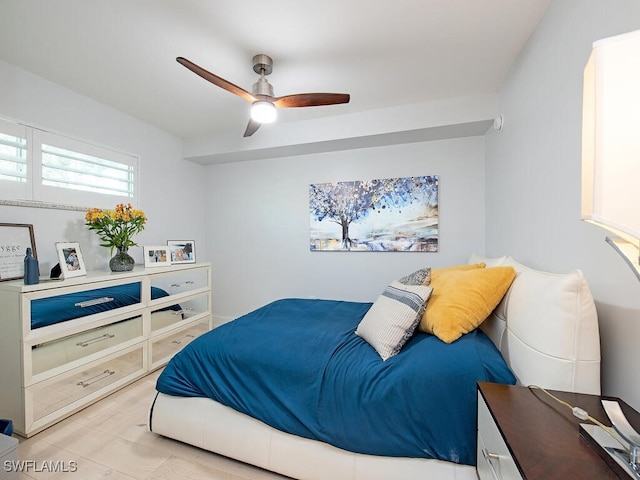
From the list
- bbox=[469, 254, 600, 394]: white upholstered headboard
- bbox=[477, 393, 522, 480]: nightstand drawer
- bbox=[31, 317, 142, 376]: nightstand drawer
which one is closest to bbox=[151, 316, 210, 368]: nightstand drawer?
bbox=[31, 317, 142, 376]: nightstand drawer

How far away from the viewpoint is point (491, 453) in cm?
94

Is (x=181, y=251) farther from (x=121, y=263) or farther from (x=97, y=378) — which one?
(x=97, y=378)

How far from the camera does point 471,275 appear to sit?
158 cm

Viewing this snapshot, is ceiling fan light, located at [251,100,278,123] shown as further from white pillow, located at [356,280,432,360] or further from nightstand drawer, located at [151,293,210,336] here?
nightstand drawer, located at [151,293,210,336]

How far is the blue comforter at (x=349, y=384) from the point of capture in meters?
1.20

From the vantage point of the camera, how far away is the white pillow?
1462 millimetres

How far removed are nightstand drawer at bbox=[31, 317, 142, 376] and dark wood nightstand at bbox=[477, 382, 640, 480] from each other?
8.03 feet

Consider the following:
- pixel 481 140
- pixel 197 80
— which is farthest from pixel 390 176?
pixel 197 80

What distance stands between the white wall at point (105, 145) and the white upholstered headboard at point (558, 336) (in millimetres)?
3250

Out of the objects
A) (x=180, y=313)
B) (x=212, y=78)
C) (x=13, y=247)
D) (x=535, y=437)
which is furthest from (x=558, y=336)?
(x=13, y=247)

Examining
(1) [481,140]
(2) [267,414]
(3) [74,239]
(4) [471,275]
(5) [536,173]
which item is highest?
(1) [481,140]

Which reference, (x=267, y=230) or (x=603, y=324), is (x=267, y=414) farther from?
(x=267, y=230)

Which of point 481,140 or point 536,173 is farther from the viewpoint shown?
point 481,140

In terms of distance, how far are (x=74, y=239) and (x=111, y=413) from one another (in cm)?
150
